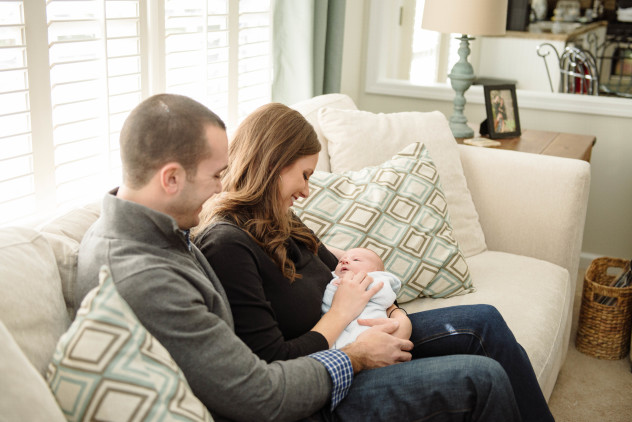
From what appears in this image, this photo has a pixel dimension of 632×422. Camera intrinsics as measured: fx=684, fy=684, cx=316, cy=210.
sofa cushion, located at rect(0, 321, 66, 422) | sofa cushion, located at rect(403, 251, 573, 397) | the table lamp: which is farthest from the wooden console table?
sofa cushion, located at rect(0, 321, 66, 422)

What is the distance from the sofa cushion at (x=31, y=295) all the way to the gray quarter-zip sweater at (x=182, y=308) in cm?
5

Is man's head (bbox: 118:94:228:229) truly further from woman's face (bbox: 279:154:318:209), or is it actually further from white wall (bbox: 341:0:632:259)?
white wall (bbox: 341:0:632:259)

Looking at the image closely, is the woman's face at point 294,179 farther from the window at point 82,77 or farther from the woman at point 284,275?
the window at point 82,77

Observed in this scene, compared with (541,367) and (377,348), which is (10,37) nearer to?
(377,348)

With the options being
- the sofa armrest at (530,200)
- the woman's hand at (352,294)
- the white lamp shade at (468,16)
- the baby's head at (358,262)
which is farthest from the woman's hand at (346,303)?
the white lamp shade at (468,16)

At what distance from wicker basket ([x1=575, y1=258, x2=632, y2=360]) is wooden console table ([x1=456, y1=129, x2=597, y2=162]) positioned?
1.56ft

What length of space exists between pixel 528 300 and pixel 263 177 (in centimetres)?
98

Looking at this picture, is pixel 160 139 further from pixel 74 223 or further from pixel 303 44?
pixel 303 44

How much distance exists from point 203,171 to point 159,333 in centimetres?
28

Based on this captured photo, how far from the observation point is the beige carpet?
7.34 ft

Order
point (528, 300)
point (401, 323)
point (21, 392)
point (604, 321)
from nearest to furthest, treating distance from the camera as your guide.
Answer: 1. point (21, 392)
2. point (401, 323)
3. point (528, 300)
4. point (604, 321)

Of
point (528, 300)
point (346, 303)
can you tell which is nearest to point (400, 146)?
point (528, 300)

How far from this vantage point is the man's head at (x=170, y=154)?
3.65 feet

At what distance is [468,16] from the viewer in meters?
2.63
